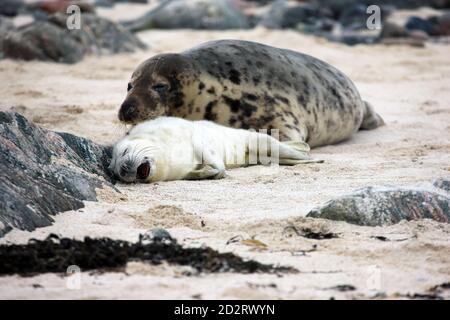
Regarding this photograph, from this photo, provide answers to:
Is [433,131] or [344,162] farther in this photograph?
[433,131]

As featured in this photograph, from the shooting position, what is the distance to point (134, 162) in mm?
4832

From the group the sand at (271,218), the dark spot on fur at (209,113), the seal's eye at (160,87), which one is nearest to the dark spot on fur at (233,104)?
the dark spot on fur at (209,113)

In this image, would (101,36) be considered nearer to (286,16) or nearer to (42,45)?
(42,45)

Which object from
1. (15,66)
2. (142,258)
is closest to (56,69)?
(15,66)

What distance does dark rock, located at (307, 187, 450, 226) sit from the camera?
3932mm

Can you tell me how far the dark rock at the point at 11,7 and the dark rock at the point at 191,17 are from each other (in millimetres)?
2763

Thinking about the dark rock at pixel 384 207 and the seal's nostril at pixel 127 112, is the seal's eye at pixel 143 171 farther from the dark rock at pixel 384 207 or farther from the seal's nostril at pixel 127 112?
the dark rock at pixel 384 207

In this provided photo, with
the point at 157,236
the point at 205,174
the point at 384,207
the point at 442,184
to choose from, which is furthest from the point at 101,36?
the point at 157,236

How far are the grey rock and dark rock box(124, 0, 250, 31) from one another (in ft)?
33.1
